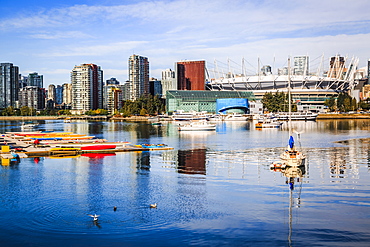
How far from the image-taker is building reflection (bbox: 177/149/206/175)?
2642 centimetres

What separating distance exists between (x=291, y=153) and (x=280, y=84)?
118 m

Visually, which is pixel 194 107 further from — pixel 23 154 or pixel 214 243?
pixel 214 243

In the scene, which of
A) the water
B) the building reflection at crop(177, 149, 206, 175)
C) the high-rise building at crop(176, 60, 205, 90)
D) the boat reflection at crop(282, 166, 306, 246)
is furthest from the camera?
the high-rise building at crop(176, 60, 205, 90)

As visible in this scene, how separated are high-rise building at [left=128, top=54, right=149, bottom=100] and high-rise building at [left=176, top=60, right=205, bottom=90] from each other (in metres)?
14.9

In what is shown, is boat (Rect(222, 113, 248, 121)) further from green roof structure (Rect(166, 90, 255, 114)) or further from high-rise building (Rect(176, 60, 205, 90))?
high-rise building (Rect(176, 60, 205, 90))

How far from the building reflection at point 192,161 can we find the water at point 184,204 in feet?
0.47

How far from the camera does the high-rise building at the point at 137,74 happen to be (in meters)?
185

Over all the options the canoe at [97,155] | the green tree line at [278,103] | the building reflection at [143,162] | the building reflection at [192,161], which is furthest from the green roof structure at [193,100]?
the building reflection at [143,162]

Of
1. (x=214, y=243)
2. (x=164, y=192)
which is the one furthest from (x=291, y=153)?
(x=214, y=243)

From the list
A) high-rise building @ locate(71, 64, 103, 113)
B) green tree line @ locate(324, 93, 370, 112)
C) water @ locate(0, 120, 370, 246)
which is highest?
high-rise building @ locate(71, 64, 103, 113)

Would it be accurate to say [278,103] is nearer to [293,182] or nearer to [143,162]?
[143,162]

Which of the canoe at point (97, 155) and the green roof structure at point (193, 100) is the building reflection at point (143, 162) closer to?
the canoe at point (97, 155)

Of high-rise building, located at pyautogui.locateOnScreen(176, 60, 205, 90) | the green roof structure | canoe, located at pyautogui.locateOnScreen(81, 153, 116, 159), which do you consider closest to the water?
canoe, located at pyautogui.locateOnScreen(81, 153, 116, 159)

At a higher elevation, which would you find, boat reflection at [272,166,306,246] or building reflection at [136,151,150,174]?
building reflection at [136,151,150,174]
